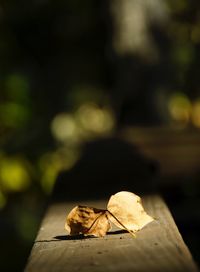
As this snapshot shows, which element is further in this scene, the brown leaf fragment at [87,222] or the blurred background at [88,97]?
the blurred background at [88,97]

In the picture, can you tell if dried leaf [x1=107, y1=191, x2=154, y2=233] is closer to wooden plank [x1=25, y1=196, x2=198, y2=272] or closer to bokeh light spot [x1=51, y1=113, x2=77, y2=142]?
wooden plank [x1=25, y1=196, x2=198, y2=272]

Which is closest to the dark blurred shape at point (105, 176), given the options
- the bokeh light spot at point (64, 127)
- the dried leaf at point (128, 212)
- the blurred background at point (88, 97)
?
the blurred background at point (88, 97)

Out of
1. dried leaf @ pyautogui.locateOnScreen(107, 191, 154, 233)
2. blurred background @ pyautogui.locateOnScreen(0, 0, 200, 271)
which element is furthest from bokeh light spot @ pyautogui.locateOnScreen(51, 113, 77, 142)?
dried leaf @ pyautogui.locateOnScreen(107, 191, 154, 233)

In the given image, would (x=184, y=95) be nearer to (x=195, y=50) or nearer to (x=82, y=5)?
(x=195, y=50)

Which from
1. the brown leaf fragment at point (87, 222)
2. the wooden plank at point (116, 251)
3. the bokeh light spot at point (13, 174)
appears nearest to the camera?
the wooden plank at point (116, 251)

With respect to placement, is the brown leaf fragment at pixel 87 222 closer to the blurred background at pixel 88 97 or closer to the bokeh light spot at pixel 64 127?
the blurred background at pixel 88 97

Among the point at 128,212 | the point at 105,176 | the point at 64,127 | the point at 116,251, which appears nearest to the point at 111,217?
the point at 128,212
